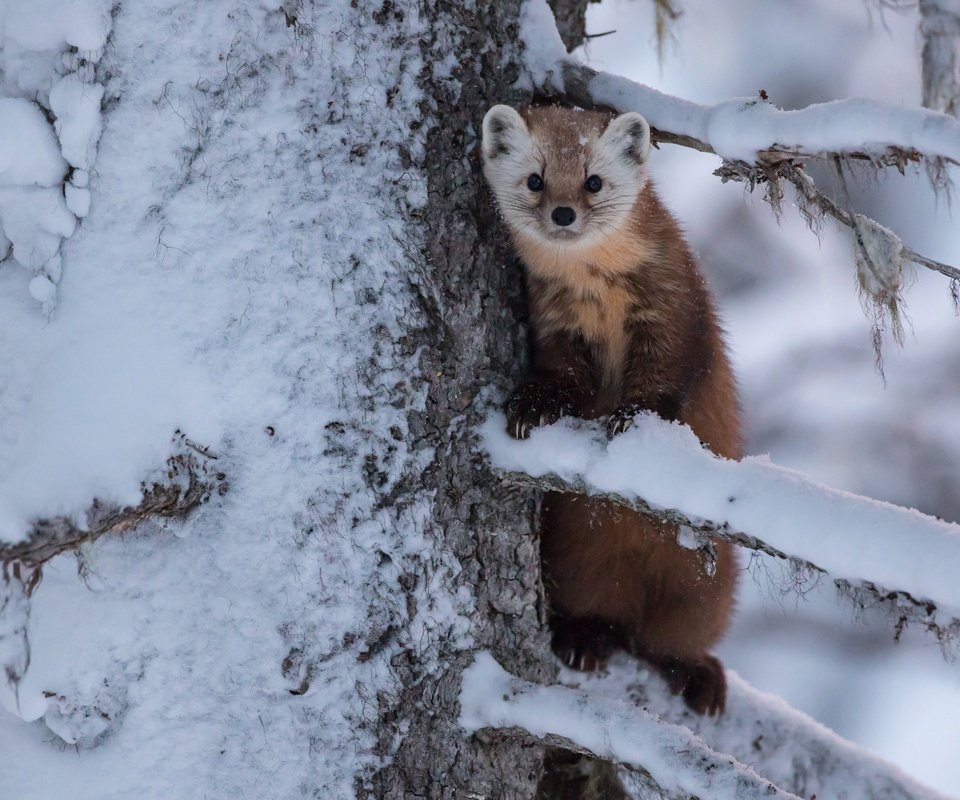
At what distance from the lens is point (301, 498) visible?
3.22 m

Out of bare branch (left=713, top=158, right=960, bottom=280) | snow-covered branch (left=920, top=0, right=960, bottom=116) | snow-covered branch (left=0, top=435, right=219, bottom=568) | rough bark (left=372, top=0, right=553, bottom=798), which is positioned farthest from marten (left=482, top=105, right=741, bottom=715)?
snow-covered branch (left=0, top=435, right=219, bottom=568)

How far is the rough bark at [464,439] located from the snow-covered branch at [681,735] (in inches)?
5.9

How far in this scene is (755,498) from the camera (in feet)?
9.23

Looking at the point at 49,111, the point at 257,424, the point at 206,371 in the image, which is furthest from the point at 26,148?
the point at 257,424

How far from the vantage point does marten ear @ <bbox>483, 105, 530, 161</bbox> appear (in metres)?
3.76

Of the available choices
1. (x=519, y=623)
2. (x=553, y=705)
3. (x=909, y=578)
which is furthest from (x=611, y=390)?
(x=909, y=578)

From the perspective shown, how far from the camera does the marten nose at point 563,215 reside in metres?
4.21

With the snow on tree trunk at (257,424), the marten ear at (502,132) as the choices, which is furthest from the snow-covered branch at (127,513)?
the marten ear at (502,132)

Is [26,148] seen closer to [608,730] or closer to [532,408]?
[532,408]

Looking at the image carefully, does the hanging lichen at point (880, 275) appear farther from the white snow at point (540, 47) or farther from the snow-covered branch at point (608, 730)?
the white snow at point (540, 47)

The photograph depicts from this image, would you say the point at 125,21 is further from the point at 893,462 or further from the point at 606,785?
the point at 893,462

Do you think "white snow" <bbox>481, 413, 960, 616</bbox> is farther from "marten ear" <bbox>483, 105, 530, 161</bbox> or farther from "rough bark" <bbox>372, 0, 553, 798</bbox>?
"marten ear" <bbox>483, 105, 530, 161</bbox>

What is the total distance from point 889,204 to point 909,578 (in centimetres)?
891

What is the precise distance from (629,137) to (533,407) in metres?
1.16
